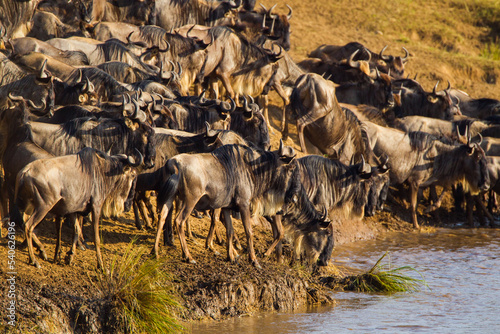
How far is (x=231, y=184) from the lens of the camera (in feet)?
26.2

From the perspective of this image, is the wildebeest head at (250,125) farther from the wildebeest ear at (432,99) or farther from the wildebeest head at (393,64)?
the wildebeest head at (393,64)

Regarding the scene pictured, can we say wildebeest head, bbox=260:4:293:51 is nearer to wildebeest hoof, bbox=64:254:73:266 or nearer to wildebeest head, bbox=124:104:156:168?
wildebeest head, bbox=124:104:156:168

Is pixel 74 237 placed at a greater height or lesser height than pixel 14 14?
lesser

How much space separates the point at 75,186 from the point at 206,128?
2.13m

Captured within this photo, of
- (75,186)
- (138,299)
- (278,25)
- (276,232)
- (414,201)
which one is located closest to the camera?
(138,299)

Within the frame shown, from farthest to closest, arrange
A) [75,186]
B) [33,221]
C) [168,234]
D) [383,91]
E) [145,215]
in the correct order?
[383,91]
[145,215]
[168,234]
[75,186]
[33,221]

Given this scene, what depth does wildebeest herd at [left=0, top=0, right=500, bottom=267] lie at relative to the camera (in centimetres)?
763

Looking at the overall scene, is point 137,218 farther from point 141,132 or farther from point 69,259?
point 69,259

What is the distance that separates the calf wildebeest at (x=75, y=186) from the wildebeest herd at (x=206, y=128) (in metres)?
0.01

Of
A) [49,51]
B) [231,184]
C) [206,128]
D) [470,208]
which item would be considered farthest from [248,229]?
[470,208]

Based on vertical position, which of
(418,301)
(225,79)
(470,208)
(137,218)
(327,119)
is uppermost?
(225,79)

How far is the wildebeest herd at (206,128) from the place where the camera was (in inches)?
300

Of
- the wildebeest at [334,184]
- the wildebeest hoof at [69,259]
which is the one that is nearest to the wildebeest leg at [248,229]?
the wildebeest at [334,184]

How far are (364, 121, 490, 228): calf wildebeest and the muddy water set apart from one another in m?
1.31
